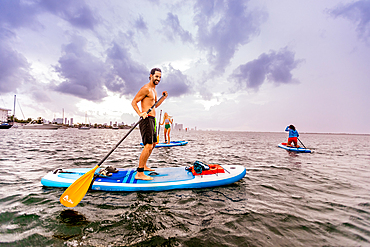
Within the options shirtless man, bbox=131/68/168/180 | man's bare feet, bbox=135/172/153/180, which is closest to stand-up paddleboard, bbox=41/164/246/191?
man's bare feet, bbox=135/172/153/180

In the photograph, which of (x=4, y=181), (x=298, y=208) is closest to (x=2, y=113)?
(x=4, y=181)

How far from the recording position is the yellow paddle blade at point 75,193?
130 inches

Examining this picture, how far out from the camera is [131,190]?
437 cm

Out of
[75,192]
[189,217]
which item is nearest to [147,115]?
[75,192]

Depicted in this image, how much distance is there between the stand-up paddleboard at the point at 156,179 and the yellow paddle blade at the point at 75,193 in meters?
0.53

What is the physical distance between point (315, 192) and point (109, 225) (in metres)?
5.85

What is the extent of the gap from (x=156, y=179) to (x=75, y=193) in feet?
6.70

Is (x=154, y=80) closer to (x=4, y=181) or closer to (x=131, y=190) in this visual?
(x=131, y=190)

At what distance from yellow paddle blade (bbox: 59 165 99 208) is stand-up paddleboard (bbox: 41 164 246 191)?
529 millimetres

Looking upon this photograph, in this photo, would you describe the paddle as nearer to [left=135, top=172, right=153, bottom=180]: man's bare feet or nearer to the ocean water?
the ocean water

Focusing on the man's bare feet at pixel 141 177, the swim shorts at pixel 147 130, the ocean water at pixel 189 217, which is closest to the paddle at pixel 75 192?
the ocean water at pixel 189 217

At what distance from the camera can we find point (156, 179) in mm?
4773

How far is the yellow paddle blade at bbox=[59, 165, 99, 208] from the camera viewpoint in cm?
331

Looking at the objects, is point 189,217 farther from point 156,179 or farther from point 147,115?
point 147,115
